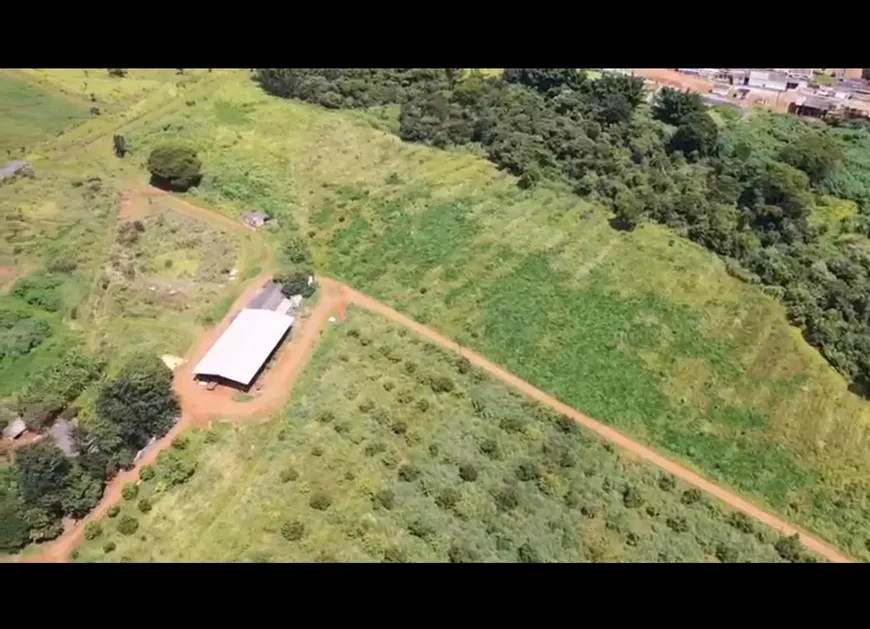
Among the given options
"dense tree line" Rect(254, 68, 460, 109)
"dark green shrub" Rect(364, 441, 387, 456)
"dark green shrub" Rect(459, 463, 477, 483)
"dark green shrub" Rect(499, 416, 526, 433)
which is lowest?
"dark green shrub" Rect(499, 416, 526, 433)

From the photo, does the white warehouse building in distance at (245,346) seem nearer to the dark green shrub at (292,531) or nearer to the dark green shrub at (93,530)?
the dark green shrub at (292,531)

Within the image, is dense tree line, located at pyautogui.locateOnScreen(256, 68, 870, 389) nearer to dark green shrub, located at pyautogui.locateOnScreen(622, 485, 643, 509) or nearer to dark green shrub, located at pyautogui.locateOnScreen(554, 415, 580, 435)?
dark green shrub, located at pyautogui.locateOnScreen(622, 485, 643, 509)

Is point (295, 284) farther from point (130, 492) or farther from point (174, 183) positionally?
point (130, 492)

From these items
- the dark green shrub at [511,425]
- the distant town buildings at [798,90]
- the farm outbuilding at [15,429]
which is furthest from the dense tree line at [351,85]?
the farm outbuilding at [15,429]

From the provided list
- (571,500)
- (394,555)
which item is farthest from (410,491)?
(571,500)

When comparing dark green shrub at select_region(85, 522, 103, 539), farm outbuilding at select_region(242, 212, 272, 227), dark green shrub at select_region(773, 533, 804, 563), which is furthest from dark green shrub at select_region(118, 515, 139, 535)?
dark green shrub at select_region(773, 533, 804, 563)

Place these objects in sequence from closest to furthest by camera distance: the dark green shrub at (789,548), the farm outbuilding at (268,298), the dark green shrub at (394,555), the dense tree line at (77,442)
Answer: the dense tree line at (77,442) < the dark green shrub at (394,555) < the dark green shrub at (789,548) < the farm outbuilding at (268,298)

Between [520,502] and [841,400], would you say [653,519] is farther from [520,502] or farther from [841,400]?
[841,400]
